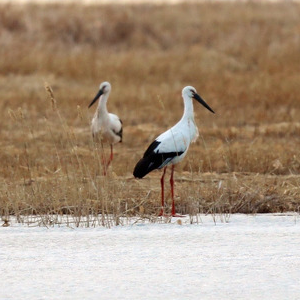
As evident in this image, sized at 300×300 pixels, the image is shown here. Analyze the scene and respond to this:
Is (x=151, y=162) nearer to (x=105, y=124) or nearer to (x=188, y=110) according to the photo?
(x=188, y=110)

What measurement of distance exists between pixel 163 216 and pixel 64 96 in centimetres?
1075

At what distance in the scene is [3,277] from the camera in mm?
5422

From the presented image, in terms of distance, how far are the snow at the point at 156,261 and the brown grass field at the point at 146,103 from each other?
1.66 feet

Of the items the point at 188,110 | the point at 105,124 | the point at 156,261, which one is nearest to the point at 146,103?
the point at 105,124

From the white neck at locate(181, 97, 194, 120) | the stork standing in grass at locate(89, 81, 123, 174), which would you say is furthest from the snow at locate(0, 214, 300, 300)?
the stork standing in grass at locate(89, 81, 123, 174)

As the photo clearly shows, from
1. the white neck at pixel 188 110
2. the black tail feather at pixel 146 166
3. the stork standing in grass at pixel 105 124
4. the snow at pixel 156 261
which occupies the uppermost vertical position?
the stork standing in grass at pixel 105 124

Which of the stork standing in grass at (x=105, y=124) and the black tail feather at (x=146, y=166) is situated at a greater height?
the stork standing in grass at (x=105, y=124)

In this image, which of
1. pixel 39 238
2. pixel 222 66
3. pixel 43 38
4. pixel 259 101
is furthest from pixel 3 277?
pixel 43 38

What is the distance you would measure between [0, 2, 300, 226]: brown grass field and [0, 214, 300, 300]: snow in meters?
0.50

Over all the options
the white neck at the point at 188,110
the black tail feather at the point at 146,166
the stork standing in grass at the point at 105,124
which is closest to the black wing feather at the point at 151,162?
the black tail feather at the point at 146,166

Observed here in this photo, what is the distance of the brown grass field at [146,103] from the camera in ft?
26.2

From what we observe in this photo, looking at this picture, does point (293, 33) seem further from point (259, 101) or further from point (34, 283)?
point (34, 283)

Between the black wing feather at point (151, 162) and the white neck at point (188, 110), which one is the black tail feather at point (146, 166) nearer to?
the black wing feather at point (151, 162)

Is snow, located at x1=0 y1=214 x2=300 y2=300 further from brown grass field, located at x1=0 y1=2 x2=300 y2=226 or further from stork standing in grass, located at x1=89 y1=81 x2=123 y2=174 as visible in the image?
stork standing in grass, located at x1=89 y1=81 x2=123 y2=174
